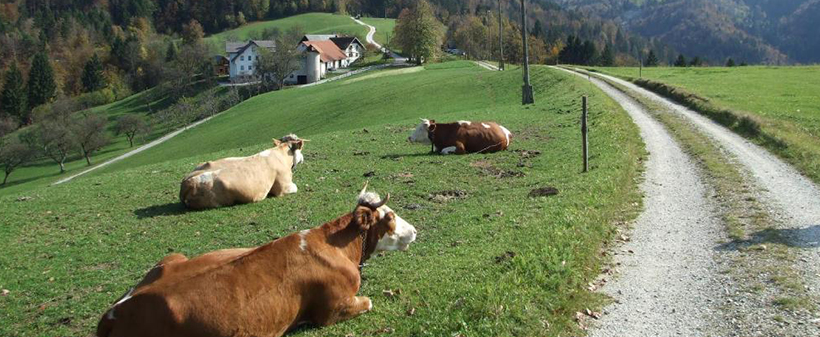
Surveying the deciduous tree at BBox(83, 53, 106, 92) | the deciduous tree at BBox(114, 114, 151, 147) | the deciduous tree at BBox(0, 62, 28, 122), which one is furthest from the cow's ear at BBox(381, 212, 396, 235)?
the deciduous tree at BBox(83, 53, 106, 92)

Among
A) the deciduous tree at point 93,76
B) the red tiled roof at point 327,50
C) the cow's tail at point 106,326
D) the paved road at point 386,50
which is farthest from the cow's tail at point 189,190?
the deciduous tree at point 93,76

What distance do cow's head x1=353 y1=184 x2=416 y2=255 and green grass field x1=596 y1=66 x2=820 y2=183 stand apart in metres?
14.0

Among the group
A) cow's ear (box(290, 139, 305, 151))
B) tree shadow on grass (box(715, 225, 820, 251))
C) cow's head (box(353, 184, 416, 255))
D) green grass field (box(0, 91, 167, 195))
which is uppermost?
cow's ear (box(290, 139, 305, 151))

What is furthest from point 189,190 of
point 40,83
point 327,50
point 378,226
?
point 40,83

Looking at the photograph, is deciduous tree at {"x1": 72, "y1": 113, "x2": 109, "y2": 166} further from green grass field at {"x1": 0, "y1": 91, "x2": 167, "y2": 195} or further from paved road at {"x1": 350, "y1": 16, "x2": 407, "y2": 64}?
paved road at {"x1": 350, "y1": 16, "x2": 407, "y2": 64}

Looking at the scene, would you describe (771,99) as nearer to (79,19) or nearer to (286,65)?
(286,65)

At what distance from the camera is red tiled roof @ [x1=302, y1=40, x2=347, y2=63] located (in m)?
138

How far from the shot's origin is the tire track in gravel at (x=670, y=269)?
9180 millimetres

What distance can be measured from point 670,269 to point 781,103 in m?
31.3

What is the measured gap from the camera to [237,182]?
53.9 ft

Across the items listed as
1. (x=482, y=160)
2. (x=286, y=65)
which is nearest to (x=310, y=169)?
(x=482, y=160)

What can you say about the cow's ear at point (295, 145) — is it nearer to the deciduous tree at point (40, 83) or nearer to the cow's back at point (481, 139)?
the cow's back at point (481, 139)

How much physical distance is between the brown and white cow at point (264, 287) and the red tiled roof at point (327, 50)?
127009mm

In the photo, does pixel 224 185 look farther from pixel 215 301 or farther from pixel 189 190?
pixel 215 301
